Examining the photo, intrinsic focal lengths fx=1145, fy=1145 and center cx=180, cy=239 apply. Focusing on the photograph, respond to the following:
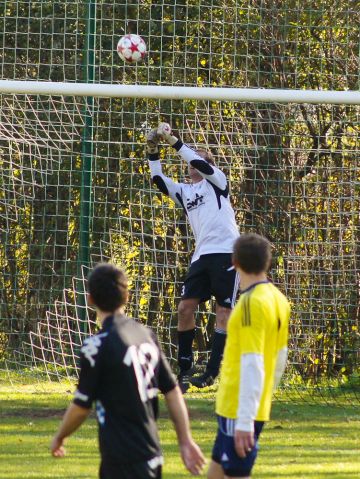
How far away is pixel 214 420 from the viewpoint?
31.4ft

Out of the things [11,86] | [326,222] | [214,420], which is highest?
[11,86]

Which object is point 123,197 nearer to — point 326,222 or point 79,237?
point 79,237

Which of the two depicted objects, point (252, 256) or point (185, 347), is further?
point (185, 347)

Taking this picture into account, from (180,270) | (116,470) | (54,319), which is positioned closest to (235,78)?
(180,270)

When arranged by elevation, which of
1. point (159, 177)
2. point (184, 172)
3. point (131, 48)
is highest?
point (131, 48)

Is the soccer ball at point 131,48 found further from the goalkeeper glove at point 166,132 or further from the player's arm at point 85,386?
the player's arm at point 85,386

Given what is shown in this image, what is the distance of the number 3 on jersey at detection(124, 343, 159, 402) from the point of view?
4543mm

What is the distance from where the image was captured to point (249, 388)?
16.1 feet

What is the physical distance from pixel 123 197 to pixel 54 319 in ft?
5.70

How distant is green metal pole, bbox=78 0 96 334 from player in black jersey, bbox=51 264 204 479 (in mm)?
7123

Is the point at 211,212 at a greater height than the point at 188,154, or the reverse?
the point at 188,154

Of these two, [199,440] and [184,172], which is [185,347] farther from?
[184,172]

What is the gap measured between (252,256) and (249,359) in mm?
525

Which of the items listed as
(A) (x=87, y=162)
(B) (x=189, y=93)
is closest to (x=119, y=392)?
(B) (x=189, y=93)
